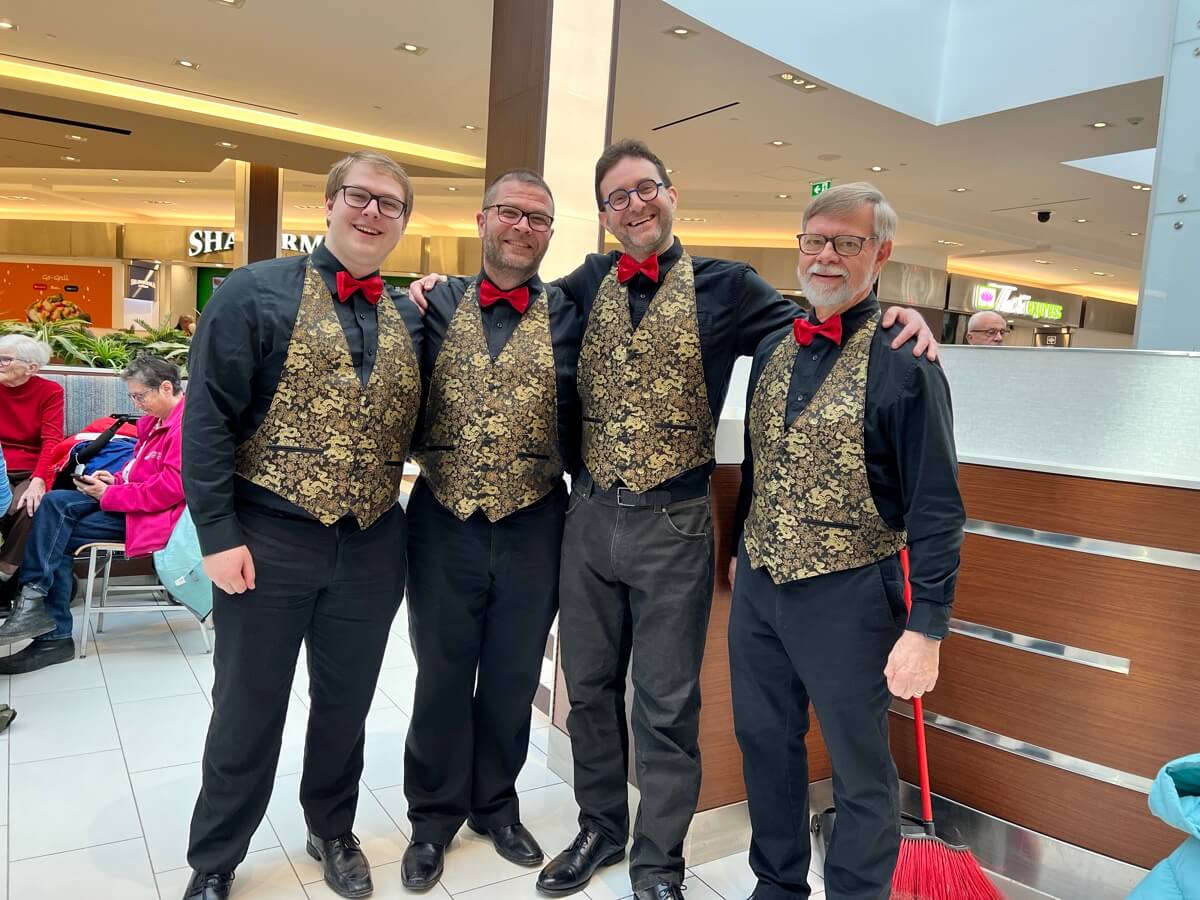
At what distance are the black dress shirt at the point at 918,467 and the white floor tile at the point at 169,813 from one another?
6.39ft

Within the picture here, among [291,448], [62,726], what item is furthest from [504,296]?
[62,726]

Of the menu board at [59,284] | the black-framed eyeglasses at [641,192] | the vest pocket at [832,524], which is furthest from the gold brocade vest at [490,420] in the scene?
the menu board at [59,284]

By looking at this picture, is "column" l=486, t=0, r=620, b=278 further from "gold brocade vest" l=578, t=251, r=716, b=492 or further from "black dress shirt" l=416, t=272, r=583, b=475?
"gold brocade vest" l=578, t=251, r=716, b=492

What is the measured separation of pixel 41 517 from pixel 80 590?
1054 millimetres

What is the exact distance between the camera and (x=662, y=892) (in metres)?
2.13

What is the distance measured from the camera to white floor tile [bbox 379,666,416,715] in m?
3.55

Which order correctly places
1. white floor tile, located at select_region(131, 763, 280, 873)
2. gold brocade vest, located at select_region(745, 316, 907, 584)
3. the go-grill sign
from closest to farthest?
gold brocade vest, located at select_region(745, 316, 907, 584) < white floor tile, located at select_region(131, 763, 280, 873) < the go-grill sign

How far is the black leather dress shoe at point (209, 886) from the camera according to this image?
2.09 meters

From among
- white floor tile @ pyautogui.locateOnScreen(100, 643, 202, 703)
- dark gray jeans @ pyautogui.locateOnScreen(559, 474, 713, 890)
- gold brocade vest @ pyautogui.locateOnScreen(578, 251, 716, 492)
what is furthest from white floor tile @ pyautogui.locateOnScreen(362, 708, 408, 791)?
gold brocade vest @ pyautogui.locateOnScreen(578, 251, 716, 492)

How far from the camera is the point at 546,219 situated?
217 centimetres

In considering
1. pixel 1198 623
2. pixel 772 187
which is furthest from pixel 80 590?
pixel 772 187

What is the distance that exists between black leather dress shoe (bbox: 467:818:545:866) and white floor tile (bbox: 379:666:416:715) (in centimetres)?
111

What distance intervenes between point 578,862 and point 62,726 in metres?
2.07

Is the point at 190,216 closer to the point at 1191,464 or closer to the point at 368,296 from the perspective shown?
the point at 368,296
